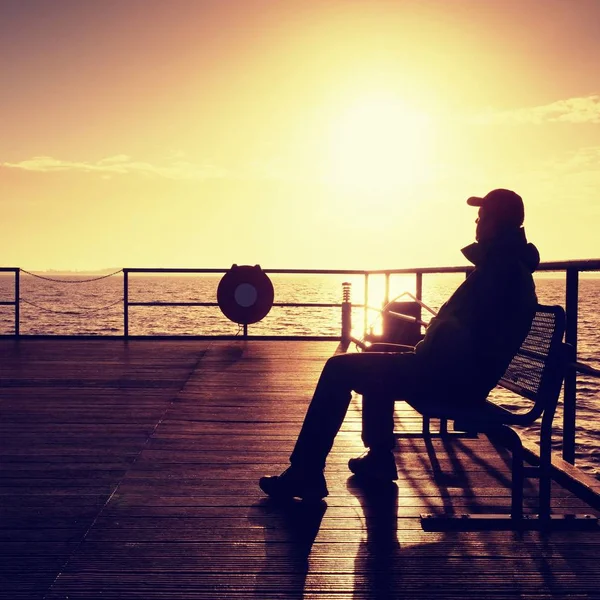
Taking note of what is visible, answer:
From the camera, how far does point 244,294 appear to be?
9.88m

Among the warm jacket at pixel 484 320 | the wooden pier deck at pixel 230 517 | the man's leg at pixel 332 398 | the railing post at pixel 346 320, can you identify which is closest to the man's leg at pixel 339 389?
the man's leg at pixel 332 398

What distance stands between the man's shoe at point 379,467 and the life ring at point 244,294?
6.68 m

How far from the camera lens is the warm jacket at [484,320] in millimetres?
2533

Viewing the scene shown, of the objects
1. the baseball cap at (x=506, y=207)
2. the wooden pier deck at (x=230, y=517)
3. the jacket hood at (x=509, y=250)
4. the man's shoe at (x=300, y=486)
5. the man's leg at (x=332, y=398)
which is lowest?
the wooden pier deck at (x=230, y=517)

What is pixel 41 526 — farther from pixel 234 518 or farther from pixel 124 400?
pixel 124 400

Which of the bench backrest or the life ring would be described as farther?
the life ring

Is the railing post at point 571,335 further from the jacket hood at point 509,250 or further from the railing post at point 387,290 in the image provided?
the railing post at point 387,290

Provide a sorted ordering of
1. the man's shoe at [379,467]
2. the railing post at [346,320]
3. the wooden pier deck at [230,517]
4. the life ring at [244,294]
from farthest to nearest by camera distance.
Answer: the life ring at [244,294] → the railing post at [346,320] → the man's shoe at [379,467] → the wooden pier deck at [230,517]

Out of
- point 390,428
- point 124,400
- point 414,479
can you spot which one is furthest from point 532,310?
point 124,400

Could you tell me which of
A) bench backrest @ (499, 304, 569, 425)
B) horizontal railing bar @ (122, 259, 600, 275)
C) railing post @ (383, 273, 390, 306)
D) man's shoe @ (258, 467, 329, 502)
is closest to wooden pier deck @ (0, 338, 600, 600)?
man's shoe @ (258, 467, 329, 502)

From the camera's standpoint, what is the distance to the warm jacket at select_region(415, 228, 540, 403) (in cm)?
253

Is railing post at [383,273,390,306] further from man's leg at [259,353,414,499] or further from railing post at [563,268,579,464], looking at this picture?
man's leg at [259,353,414,499]

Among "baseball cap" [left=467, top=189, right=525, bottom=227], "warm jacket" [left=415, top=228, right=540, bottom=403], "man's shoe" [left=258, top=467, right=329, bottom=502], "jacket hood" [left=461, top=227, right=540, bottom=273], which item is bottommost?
"man's shoe" [left=258, top=467, right=329, bottom=502]

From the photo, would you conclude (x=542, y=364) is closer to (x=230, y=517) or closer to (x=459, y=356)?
(x=459, y=356)
